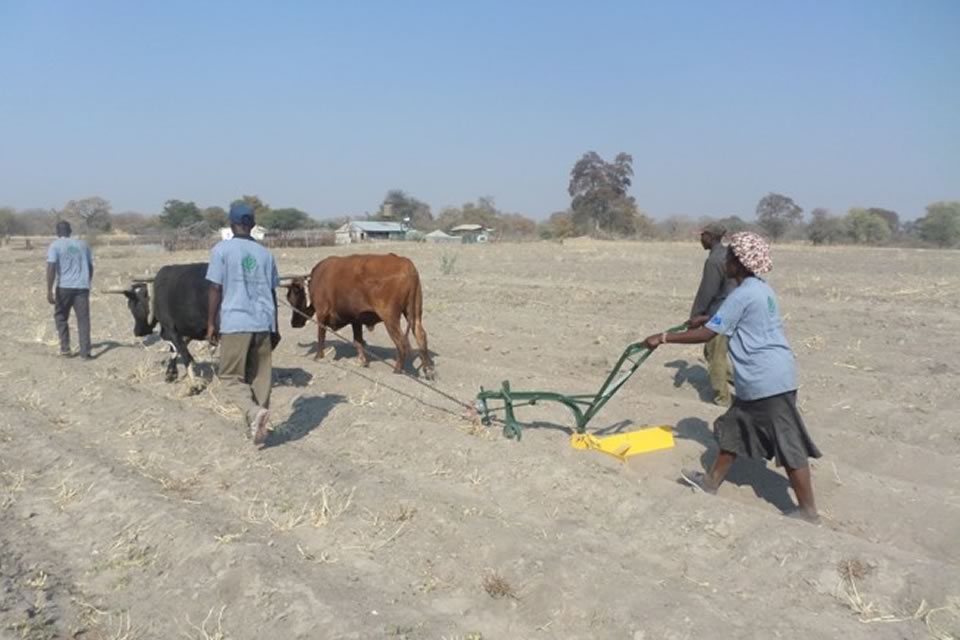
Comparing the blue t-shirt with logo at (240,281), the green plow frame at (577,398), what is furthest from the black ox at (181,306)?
the green plow frame at (577,398)

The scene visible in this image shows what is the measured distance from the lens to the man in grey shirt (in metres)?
7.67

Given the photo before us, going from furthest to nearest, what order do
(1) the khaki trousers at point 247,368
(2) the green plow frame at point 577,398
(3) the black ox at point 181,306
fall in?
(3) the black ox at point 181,306
(1) the khaki trousers at point 247,368
(2) the green plow frame at point 577,398

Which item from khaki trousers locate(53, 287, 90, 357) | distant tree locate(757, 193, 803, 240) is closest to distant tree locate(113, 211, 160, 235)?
distant tree locate(757, 193, 803, 240)

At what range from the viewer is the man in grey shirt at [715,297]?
7.67 meters

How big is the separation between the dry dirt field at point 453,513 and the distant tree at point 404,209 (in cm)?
8910

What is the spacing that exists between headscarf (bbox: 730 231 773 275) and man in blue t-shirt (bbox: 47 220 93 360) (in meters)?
8.62

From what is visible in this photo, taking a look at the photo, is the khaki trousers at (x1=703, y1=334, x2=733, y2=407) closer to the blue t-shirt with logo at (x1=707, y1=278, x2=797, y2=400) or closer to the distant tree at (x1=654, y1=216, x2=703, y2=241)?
the blue t-shirt with logo at (x1=707, y1=278, x2=797, y2=400)

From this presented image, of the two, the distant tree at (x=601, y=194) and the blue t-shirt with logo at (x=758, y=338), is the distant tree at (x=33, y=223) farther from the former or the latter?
the blue t-shirt with logo at (x=758, y=338)

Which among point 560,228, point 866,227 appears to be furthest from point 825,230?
point 560,228

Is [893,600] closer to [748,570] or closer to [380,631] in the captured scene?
[748,570]

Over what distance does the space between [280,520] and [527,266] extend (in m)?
22.8

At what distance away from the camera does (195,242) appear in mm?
43375

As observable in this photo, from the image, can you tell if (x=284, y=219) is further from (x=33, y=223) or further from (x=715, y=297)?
(x=715, y=297)

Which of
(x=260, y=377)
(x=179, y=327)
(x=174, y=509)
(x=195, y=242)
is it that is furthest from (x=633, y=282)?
(x=195, y=242)
